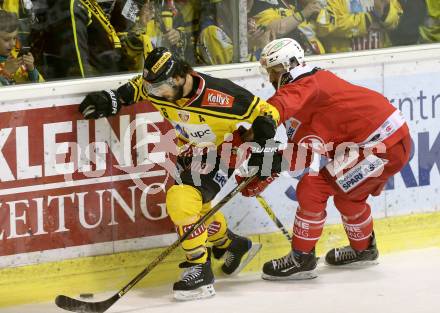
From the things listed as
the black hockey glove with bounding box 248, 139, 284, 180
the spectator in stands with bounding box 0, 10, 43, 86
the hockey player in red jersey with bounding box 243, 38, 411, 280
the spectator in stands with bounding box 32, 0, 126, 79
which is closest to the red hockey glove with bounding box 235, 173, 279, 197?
the hockey player in red jersey with bounding box 243, 38, 411, 280

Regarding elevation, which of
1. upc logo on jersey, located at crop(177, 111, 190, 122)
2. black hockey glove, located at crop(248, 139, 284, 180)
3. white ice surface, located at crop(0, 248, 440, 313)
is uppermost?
upc logo on jersey, located at crop(177, 111, 190, 122)

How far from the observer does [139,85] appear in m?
5.64

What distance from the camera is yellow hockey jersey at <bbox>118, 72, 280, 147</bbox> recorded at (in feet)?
18.0

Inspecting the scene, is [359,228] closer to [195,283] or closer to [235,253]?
[235,253]

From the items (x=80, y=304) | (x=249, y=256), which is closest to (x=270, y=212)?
(x=249, y=256)

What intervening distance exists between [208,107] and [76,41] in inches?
28.2

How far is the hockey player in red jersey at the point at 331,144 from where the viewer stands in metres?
5.66

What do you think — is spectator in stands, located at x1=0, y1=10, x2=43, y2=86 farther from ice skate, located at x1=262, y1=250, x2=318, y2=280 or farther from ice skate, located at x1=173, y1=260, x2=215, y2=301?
ice skate, located at x1=262, y1=250, x2=318, y2=280

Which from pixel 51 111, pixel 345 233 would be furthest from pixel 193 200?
pixel 345 233

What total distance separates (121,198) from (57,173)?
34 cm

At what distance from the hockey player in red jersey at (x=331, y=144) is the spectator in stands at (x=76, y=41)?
2.46ft

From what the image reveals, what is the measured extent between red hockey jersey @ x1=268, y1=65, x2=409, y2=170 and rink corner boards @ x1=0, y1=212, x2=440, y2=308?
0.64m

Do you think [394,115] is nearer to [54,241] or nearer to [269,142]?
[269,142]

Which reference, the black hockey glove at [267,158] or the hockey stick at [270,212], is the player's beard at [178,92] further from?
the hockey stick at [270,212]
